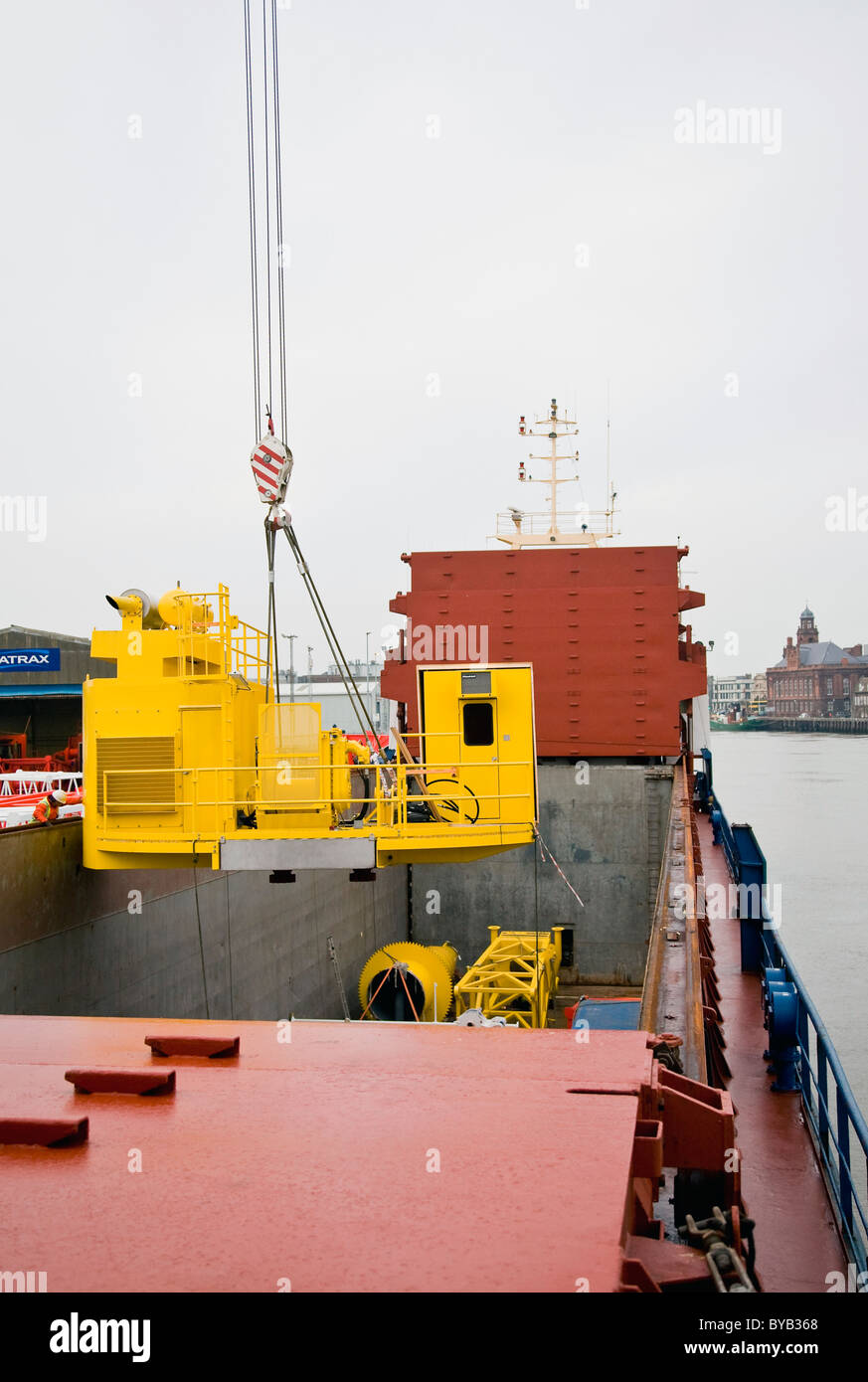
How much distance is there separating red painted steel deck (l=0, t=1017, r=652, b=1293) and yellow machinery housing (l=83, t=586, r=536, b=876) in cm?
616

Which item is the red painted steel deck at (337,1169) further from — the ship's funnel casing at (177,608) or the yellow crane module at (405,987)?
the yellow crane module at (405,987)

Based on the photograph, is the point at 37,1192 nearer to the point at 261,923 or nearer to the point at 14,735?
the point at 261,923

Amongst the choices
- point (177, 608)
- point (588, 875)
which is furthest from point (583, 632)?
point (177, 608)

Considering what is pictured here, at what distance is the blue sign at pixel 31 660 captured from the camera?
30906 mm

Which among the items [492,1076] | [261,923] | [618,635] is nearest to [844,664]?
[618,635]

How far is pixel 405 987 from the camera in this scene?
17.5 metres

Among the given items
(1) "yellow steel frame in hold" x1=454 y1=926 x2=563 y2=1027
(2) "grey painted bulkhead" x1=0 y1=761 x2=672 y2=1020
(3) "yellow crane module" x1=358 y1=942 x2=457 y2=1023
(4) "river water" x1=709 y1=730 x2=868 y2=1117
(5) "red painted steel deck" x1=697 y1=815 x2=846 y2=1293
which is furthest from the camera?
(4) "river water" x1=709 y1=730 x2=868 y2=1117

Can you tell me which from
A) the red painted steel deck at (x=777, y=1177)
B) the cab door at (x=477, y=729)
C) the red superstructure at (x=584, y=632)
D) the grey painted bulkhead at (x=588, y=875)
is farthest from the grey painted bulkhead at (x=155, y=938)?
the red superstructure at (x=584, y=632)

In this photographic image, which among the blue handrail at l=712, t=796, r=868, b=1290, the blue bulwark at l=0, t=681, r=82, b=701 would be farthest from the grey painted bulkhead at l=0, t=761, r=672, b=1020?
the blue bulwark at l=0, t=681, r=82, b=701

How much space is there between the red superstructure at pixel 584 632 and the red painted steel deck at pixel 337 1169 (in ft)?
62.0

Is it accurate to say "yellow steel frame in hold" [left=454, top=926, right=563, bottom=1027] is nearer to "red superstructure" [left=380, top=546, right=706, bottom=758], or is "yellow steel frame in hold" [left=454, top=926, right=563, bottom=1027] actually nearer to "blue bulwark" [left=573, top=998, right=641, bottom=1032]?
"blue bulwark" [left=573, top=998, right=641, bottom=1032]

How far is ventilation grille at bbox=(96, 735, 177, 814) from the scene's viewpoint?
11.9m
